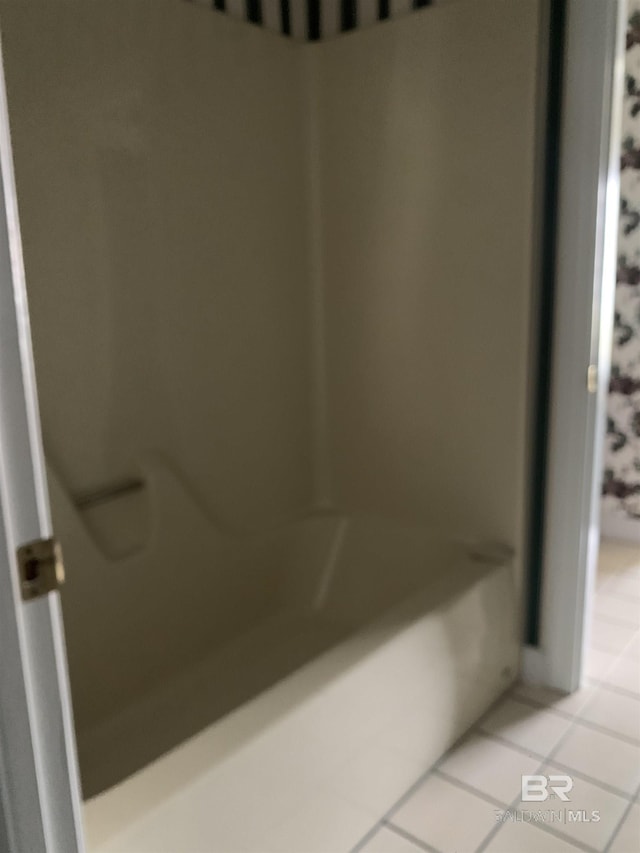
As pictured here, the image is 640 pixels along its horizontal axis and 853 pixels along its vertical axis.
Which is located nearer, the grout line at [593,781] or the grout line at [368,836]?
the grout line at [368,836]

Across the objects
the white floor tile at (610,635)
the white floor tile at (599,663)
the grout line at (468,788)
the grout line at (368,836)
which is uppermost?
the grout line at (368,836)

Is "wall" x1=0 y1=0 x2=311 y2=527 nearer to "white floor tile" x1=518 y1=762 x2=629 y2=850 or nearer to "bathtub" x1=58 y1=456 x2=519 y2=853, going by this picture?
"bathtub" x1=58 y1=456 x2=519 y2=853

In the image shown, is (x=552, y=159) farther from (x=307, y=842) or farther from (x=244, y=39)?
(x=307, y=842)

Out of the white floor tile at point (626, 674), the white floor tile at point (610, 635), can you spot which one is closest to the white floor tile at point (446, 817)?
the white floor tile at point (626, 674)

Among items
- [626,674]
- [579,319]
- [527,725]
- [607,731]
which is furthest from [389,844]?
[579,319]

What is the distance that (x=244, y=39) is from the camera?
7.08ft

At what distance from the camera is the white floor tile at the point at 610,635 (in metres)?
2.41

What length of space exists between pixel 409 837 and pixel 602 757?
0.60m

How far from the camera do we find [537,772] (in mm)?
1816

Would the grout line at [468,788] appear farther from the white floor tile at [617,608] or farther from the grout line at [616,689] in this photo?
the white floor tile at [617,608]

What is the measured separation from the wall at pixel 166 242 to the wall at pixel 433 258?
195 millimetres

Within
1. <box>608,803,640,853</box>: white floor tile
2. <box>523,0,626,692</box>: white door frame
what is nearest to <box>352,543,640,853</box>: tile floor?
<box>608,803,640,853</box>: white floor tile

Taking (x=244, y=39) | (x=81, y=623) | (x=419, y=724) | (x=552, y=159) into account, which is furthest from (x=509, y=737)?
(x=244, y=39)

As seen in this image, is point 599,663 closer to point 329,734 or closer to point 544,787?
point 544,787
